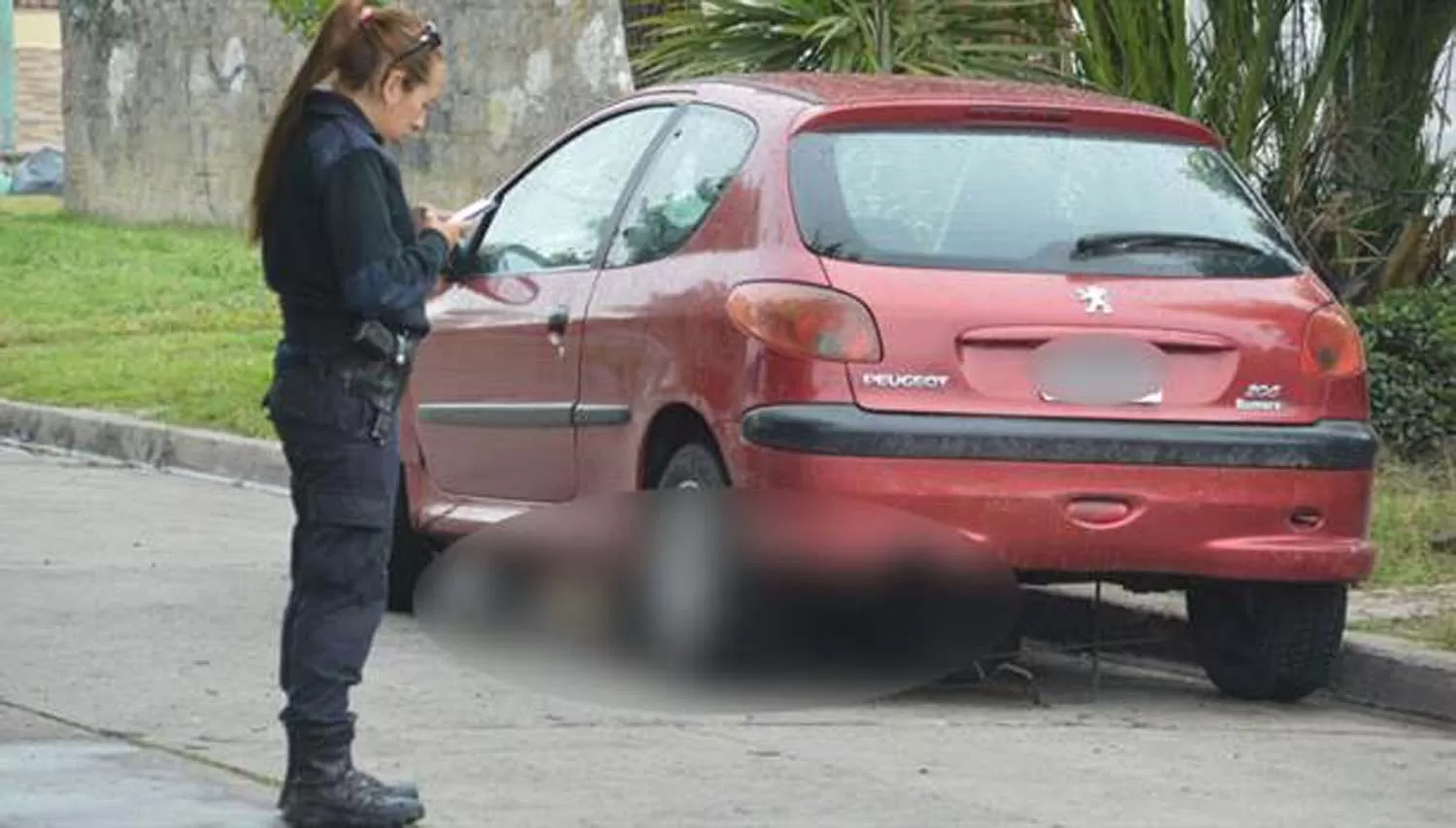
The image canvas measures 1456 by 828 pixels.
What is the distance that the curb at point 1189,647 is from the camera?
8.89 metres

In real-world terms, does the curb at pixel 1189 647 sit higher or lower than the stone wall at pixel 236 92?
higher

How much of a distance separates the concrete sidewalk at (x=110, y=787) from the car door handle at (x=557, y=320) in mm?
1997

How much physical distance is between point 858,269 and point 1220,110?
585 cm

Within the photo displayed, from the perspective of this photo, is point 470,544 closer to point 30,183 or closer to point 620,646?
point 620,646

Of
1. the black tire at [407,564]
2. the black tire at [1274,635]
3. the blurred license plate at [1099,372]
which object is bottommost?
the black tire at [407,564]

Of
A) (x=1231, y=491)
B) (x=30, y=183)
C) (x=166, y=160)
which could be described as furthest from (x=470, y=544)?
(x=30, y=183)

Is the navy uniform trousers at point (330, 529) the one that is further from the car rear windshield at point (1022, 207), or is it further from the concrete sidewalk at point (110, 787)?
the car rear windshield at point (1022, 207)

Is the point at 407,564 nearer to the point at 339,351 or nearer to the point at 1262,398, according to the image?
the point at 1262,398

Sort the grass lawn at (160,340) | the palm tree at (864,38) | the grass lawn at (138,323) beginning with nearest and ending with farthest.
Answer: the grass lawn at (160,340) → the palm tree at (864,38) → the grass lawn at (138,323)

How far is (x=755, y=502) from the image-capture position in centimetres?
827

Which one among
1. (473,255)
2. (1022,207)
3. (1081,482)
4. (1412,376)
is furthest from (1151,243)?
(1412,376)

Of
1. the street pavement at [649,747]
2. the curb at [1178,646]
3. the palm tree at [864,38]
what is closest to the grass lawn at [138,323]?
the palm tree at [864,38]

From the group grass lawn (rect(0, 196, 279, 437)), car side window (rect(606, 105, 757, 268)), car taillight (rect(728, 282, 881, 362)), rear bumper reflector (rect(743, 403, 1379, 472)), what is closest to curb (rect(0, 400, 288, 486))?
grass lawn (rect(0, 196, 279, 437))

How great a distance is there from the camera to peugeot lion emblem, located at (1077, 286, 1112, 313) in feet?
27.3
